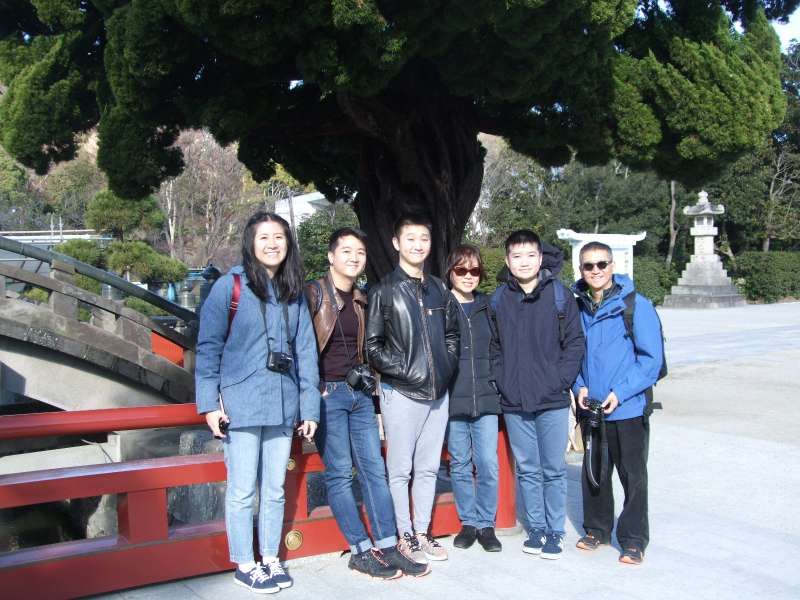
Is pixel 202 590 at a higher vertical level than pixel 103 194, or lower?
lower

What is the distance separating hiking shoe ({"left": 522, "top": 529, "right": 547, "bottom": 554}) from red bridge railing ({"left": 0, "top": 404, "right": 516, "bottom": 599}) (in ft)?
2.96

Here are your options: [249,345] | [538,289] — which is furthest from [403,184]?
[249,345]

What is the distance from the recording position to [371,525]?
12.1 feet

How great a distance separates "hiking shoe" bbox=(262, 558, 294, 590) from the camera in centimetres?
342

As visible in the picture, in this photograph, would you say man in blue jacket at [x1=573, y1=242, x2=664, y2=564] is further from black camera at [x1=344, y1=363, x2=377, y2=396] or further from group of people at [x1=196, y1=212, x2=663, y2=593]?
black camera at [x1=344, y1=363, x2=377, y2=396]

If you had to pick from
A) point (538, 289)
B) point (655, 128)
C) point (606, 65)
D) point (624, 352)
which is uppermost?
point (606, 65)

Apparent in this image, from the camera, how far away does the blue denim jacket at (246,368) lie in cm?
A: 333

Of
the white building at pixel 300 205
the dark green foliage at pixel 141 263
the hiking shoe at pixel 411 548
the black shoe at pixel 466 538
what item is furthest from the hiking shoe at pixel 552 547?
the white building at pixel 300 205

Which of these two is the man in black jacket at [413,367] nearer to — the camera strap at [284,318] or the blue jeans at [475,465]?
the blue jeans at [475,465]

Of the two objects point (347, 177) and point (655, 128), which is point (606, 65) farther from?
point (347, 177)

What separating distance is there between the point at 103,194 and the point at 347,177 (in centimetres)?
1170

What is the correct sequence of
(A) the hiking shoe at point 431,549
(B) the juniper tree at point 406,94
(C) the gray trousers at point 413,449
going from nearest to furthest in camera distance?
1. (C) the gray trousers at point 413,449
2. (A) the hiking shoe at point 431,549
3. (B) the juniper tree at point 406,94

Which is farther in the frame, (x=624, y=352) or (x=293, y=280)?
(x=624, y=352)

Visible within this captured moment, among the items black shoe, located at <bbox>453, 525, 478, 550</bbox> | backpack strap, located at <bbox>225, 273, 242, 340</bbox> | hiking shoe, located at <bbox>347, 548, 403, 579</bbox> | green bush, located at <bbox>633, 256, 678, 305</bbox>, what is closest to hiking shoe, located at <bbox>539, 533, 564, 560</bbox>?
black shoe, located at <bbox>453, 525, 478, 550</bbox>
